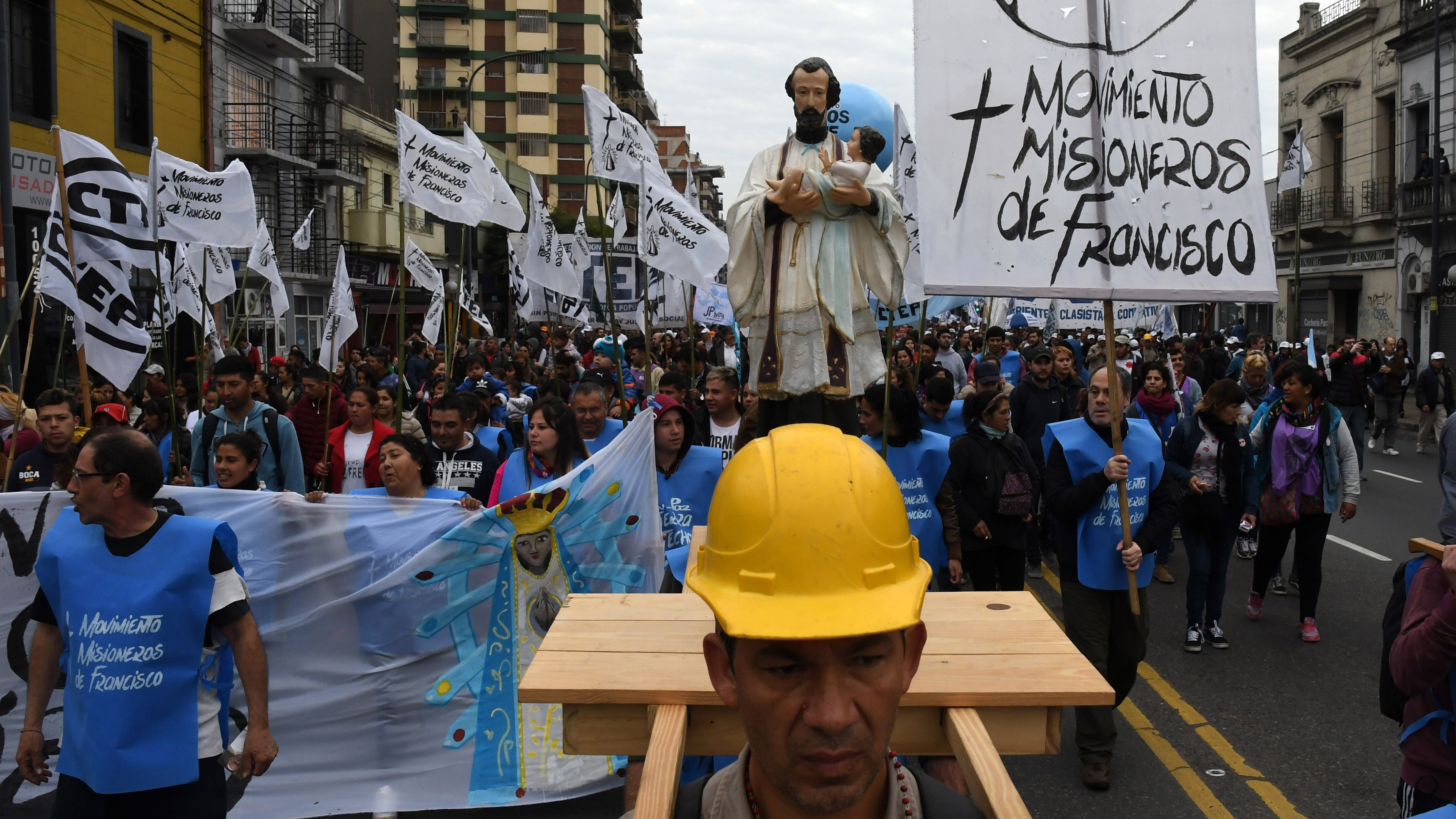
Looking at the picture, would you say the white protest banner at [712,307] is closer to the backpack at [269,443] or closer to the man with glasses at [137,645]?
the backpack at [269,443]

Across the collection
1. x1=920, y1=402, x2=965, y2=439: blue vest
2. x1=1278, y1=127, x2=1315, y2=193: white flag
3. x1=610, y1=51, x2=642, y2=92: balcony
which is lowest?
x1=920, y1=402, x2=965, y2=439: blue vest

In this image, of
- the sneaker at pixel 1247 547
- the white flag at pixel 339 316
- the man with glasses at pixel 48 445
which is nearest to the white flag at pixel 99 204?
the man with glasses at pixel 48 445

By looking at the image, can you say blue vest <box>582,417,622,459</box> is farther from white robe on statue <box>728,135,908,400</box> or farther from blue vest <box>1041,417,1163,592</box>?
blue vest <box>1041,417,1163,592</box>

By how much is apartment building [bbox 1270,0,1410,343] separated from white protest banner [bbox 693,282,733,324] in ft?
78.8

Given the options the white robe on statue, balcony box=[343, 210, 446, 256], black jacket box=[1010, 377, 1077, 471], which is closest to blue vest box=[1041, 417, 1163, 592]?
the white robe on statue

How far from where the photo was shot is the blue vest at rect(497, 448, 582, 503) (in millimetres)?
6156

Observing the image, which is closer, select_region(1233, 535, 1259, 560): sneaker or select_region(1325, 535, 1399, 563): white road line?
select_region(1233, 535, 1259, 560): sneaker

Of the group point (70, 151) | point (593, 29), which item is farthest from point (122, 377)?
point (593, 29)

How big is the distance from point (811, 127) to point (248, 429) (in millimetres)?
4150

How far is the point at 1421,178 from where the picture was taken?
107ft

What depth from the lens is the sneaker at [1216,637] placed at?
7.93m

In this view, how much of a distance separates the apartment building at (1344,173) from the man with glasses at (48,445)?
34.2 m

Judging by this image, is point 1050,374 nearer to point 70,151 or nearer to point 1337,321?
point 70,151

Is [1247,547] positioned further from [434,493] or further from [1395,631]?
[434,493]
